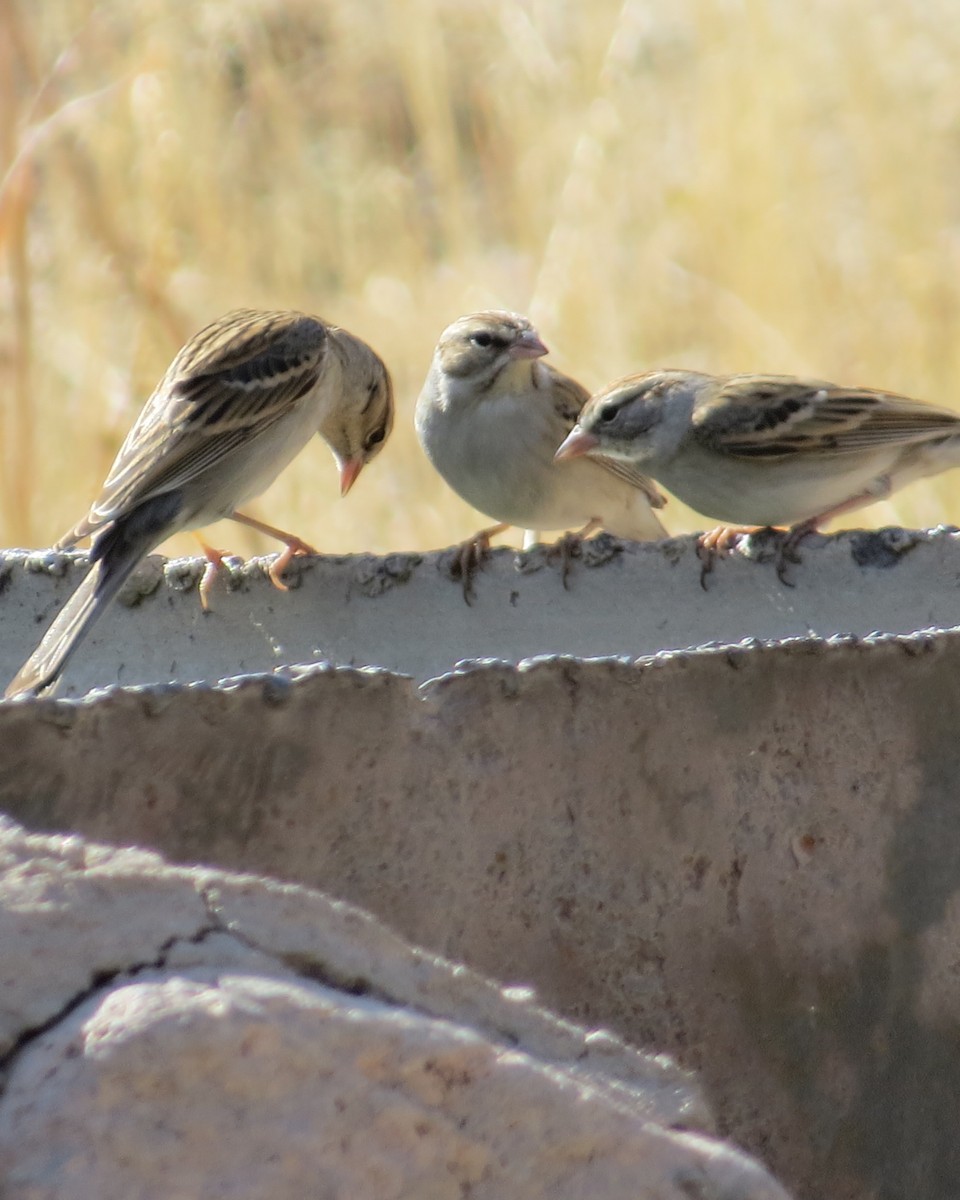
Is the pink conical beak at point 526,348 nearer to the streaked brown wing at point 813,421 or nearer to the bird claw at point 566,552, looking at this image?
the streaked brown wing at point 813,421

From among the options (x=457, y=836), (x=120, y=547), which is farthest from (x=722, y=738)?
(x=120, y=547)

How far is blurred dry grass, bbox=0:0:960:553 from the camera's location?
16.5 ft

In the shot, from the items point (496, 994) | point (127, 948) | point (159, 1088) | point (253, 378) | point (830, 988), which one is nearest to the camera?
point (159, 1088)

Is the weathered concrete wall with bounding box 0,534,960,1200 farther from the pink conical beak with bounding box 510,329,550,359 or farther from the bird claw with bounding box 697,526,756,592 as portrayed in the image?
the pink conical beak with bounding box 510,329,550,359

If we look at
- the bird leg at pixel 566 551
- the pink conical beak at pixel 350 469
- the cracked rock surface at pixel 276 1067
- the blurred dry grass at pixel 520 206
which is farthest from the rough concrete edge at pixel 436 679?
the blurred dry grass at pixel 520 206

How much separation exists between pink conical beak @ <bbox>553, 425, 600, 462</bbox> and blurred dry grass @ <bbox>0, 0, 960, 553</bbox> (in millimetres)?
1371

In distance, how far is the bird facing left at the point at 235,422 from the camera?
136 inches

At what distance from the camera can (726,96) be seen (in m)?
5.51

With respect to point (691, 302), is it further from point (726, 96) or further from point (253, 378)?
point (253, 378)

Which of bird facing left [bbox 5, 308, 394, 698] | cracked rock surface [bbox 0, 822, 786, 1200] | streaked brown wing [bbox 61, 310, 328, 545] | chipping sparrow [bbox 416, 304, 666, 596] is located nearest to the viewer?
cracked rock surface [bbox 0, 822, 786, 1200]

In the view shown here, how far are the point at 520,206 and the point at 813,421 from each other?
233cm

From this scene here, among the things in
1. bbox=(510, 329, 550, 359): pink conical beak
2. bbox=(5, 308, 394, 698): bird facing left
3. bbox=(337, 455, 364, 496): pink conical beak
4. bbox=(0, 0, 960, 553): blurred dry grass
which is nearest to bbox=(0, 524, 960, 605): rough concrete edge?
bbox=(5, 308, 394, 698): bird facing left

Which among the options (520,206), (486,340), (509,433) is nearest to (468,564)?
(509,433)

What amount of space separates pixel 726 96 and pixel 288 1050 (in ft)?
15.2
